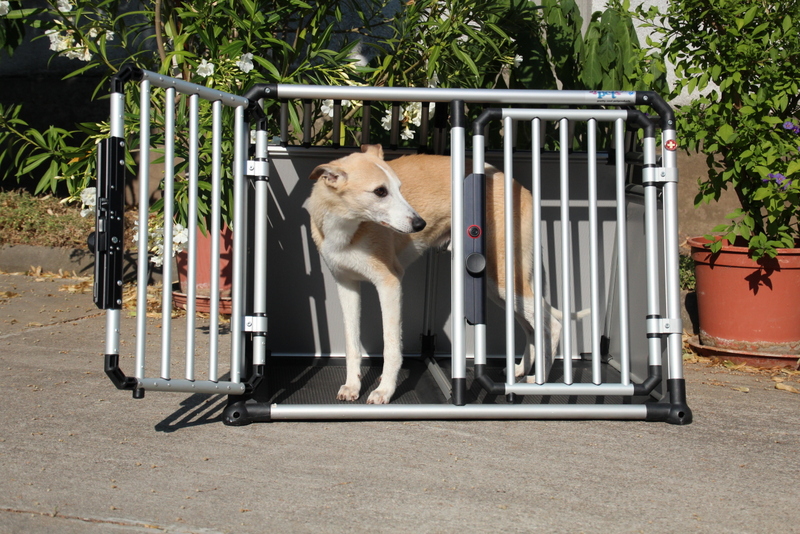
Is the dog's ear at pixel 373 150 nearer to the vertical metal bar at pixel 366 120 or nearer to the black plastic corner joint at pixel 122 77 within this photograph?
the vertical metal bar at pixel 366 120

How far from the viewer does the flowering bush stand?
3742 mm

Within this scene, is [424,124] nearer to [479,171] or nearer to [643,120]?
[479,171]

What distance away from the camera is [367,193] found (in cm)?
307

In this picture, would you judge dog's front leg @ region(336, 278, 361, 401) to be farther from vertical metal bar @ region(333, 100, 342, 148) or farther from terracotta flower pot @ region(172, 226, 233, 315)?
terracotta flower pot @ region(172, 226, 233, 315)

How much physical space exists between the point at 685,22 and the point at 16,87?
20.5 feet

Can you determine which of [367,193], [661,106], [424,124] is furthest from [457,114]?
[661,106]

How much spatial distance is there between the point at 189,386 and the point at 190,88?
1.11 meters

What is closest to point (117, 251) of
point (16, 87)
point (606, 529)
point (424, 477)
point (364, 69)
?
point (424, 477)

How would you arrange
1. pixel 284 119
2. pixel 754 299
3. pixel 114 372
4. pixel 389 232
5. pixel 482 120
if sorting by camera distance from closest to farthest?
pixel 114 372, pixel 482 120, pixel 389 232, pixel 284 119, pixel 754 299

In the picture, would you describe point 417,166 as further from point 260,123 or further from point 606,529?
point 606,529

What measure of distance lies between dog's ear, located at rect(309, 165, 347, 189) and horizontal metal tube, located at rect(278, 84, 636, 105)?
0.99ft

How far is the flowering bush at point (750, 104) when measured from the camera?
12.3ft

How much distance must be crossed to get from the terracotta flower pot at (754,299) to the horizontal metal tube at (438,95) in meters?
1.43

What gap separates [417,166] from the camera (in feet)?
11.5
